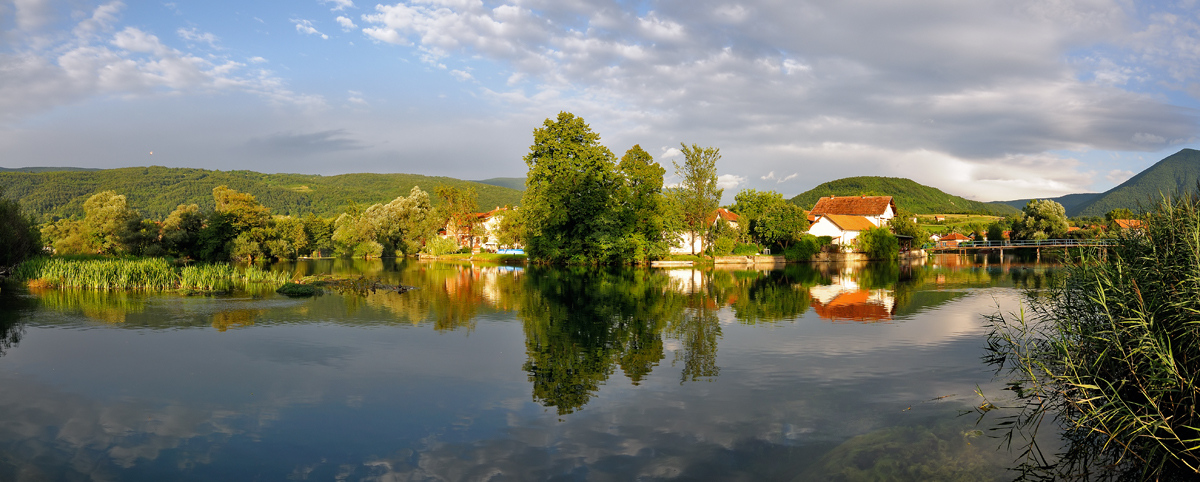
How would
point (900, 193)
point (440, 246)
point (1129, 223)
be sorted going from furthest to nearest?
point (900, 193) → point (440, 246) → point (1129, 223)

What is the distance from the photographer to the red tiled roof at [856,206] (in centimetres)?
8431

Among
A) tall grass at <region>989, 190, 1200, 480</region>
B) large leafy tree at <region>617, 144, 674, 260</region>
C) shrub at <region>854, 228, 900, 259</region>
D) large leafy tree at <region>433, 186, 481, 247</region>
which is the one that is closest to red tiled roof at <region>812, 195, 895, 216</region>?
shrub at <region>854, 228, 900, 259</region>

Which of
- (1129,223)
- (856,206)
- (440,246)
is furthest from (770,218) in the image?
(1129,223)

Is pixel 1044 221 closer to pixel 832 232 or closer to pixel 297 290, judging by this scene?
pixel 832 232

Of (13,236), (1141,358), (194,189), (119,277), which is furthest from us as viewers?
(194,189)

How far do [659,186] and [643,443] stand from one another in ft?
161

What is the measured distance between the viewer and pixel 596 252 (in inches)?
2092

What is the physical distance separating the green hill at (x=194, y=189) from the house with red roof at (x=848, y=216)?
83.6 meters

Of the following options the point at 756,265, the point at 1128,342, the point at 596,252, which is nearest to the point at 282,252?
the point at 596,252

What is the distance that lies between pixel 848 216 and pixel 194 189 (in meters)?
138

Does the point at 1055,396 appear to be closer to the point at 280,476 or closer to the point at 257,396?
the point at 280,476

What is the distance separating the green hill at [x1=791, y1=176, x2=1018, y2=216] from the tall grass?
450 feet

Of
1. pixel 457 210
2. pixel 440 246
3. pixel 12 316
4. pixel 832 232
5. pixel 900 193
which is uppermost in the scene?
pixel 900 193

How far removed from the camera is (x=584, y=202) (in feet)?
171
